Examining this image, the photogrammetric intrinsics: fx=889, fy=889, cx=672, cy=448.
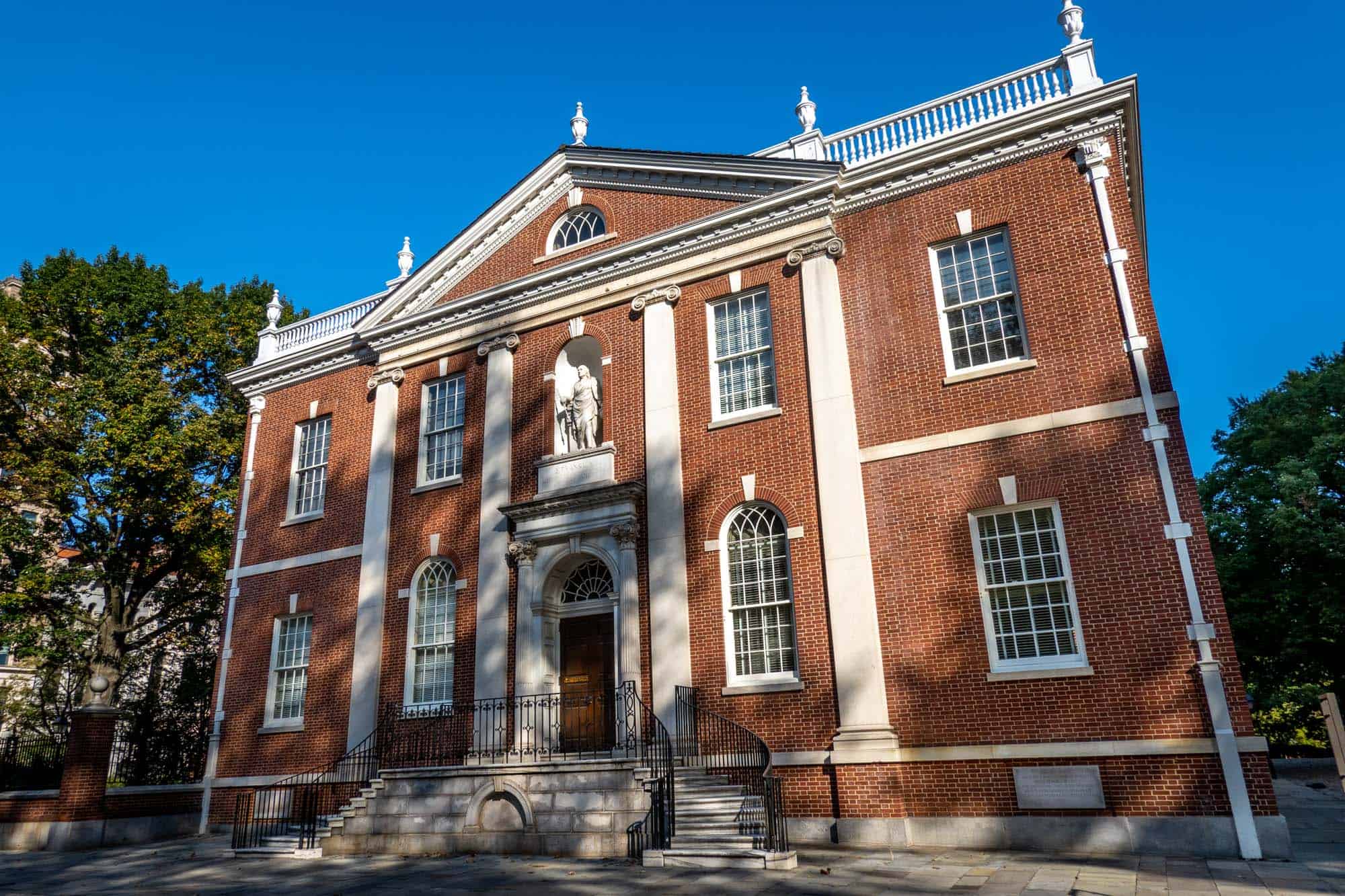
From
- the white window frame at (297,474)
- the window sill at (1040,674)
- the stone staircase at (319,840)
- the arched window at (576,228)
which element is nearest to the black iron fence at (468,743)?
the stone staircase at (319,840)

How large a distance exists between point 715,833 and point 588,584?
618 cm

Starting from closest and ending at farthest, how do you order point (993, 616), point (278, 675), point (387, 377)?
point (993, 616) → point (278, 675) → point (387, 377)

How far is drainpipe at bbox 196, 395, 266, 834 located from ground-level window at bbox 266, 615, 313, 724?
138cm

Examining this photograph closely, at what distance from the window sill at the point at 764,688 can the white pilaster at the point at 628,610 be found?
1722mm

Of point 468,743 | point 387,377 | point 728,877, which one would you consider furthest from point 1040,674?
point 387,377

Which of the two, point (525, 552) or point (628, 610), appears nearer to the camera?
point (628, 610)

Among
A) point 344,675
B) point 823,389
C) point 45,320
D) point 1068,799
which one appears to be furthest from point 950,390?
point 45,320

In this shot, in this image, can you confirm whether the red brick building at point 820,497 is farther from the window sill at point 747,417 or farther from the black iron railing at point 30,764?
the black iron railing at point 30,764

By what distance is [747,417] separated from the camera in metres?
15.4

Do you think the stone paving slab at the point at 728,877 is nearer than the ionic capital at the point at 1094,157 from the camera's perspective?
Yes

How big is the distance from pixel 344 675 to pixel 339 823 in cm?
438

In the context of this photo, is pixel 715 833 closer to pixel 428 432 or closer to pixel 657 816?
pixel 657 816

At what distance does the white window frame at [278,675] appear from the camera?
1883 centimetres

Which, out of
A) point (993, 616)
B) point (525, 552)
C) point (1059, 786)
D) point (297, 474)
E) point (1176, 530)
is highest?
point (297, 474)
